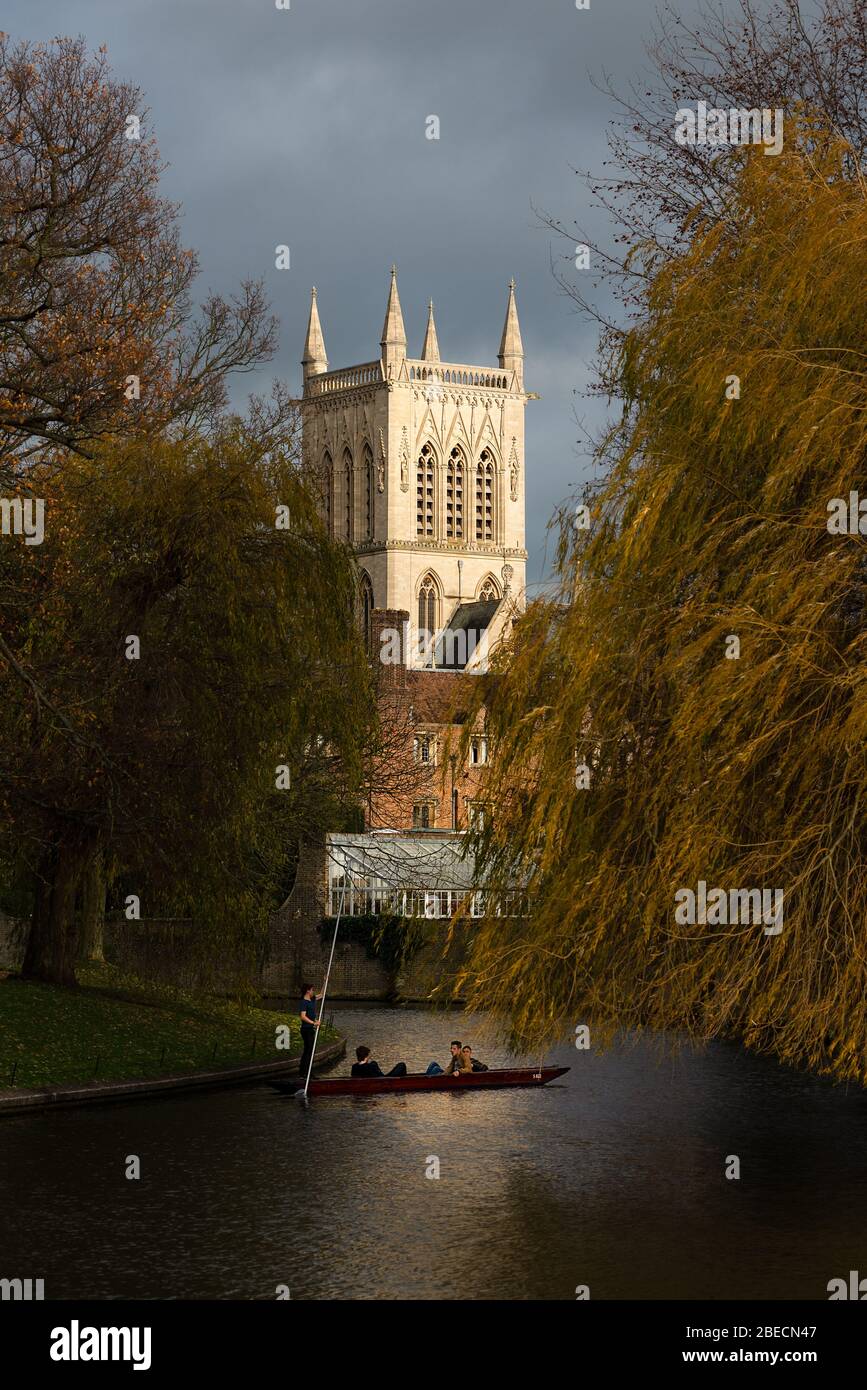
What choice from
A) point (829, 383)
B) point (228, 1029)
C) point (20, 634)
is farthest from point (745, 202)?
point (228, 1029)

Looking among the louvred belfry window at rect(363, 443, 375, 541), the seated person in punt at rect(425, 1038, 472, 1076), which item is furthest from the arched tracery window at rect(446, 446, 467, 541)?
the seated person in punt at rect(425, 1038, 472, 1076)

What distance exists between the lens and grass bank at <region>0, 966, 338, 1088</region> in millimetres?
32312

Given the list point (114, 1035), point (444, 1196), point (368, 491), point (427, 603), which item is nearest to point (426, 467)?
point (368, 491)

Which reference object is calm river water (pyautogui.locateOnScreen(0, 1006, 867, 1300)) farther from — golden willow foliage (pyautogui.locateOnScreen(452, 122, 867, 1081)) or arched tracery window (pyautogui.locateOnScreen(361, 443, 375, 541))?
arched tracery window (pyautogui.locateOnScreen(361, 443, 375, 541))

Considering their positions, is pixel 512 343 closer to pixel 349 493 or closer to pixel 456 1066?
pixel 349 493

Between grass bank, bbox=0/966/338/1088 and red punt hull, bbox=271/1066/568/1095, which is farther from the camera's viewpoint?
grass bank, bbox=0/966/338/1088

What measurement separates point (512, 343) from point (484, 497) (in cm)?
1236

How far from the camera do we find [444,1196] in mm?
22875

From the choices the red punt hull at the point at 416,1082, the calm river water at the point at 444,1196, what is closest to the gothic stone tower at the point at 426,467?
the red punt hull at the point at 416,1082

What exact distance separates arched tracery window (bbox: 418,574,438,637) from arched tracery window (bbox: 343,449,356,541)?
7418mm

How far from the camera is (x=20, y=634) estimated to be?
1372 inches

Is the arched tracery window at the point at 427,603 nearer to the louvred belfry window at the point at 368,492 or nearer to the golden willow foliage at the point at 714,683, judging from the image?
the louvred belfry window at the point at 368,492

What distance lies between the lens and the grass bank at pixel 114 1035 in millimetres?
32312
